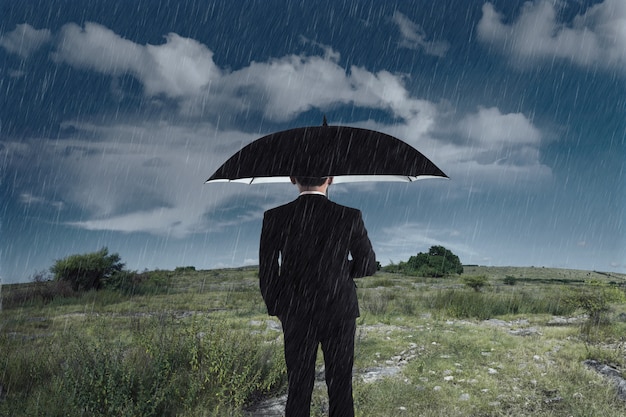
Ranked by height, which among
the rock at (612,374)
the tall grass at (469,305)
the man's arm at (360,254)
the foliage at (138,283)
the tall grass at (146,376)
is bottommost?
the foliage at (138,283)

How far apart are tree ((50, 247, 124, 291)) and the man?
17371 millimetres

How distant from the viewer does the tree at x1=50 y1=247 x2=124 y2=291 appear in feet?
63.1

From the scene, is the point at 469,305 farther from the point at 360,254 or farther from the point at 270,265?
the point at 270,265

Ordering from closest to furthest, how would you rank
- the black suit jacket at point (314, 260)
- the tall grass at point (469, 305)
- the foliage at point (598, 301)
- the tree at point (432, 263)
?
the black suit jacket at point (314, 260), the foliage at point (598, 301), the tall grass at point (469, 305), the tree at point (432, 263)

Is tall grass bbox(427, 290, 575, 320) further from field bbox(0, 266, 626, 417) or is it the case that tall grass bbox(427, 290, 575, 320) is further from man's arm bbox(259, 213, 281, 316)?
man's arm bbox(259, 213, 281, 316)

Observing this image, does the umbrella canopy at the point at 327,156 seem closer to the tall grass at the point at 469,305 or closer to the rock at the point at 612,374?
the rock at the point at 612,374

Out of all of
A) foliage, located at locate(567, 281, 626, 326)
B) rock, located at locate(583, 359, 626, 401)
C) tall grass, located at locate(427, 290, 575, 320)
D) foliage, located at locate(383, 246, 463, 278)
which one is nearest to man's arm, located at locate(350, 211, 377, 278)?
rock, located at locate(583, 359, 626, 401)

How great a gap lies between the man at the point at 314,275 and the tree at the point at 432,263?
77.2 feet

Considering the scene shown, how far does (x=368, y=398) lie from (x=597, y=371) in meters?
4.03

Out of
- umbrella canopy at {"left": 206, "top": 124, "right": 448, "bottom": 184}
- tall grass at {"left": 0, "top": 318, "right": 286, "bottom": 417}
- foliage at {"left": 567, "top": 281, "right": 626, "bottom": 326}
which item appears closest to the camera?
umbrella canopy at {"left": 206, "top": 124, "right": 448, "bottom": 184}

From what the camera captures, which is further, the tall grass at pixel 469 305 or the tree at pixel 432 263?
the tree at pixel 432 263

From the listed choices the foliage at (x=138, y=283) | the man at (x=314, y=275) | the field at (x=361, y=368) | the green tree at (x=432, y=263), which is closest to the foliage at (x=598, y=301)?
the field at (x=361, y=368)

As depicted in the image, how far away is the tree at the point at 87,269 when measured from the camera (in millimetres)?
19219

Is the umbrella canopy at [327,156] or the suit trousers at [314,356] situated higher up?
the umbrella canopy at [327,156]
